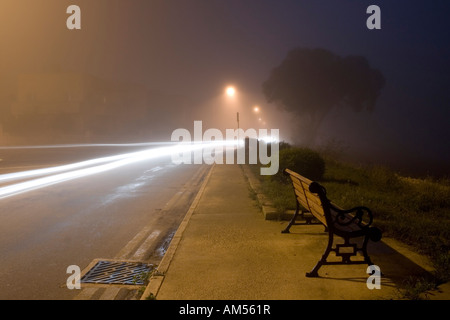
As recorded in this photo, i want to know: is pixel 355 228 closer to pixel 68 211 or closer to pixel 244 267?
pixel 244 267

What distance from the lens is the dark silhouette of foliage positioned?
47.0 m

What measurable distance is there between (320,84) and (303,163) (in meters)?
37.6

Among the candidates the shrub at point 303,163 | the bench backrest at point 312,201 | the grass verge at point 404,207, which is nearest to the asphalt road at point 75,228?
the bench backrest at point 312,201

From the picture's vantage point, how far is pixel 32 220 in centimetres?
789

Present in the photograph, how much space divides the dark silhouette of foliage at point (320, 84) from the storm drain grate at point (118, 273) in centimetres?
4253

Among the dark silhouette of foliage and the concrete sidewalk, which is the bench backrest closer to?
the concrete sidewalk

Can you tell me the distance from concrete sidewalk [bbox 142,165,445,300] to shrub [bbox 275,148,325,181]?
459cm

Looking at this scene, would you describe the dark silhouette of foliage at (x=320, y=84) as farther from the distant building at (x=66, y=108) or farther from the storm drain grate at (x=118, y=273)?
the storm drain grate at (x=118, y=273)

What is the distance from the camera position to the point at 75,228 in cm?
729

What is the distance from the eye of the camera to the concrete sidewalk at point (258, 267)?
13.7 feet

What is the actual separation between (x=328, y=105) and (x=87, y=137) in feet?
99.9

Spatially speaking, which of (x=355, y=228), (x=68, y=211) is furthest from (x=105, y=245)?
(x=355, y=228)

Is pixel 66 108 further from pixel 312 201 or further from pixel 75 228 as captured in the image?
pixel 312 201

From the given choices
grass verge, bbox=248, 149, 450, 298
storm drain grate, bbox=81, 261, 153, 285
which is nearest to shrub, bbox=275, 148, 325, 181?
grass verge, bbox=248, 149, 450, 298
